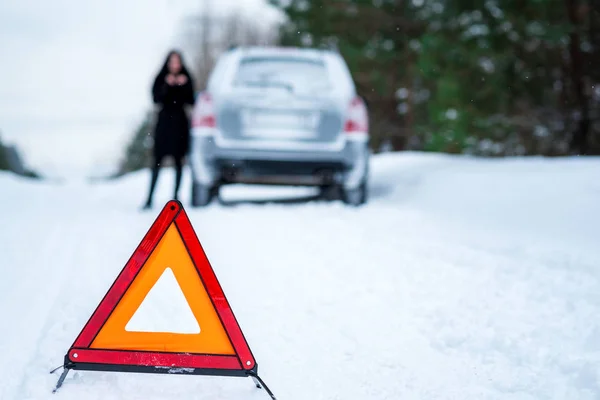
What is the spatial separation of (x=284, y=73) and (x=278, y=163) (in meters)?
1.05

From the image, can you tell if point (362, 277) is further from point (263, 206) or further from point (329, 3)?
point (329, 3)

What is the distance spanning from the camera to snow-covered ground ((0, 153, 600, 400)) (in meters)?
3.34

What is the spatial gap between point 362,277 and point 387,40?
63.1 ft

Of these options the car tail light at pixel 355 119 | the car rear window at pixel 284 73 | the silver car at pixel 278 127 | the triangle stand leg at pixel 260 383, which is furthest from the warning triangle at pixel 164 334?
the car tail light at pixel 355 119

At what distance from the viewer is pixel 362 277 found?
17.5ft

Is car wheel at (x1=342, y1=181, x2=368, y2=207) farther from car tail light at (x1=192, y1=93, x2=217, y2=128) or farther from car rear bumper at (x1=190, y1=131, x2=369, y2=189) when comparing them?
car tail light at (x1=192, y1=93, x2=217, y2=128)

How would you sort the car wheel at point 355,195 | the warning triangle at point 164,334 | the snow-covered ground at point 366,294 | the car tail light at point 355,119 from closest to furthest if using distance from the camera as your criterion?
1. the warning triangle at point 164,334
2. the snow-covered ground at point 366,294
3. the car tail light at point 355,119
4. the car wheel at point 355,195

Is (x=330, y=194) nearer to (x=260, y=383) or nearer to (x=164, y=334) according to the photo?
(x=260, y=383)

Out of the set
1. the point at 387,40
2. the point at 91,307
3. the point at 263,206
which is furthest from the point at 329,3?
the point at 91,307

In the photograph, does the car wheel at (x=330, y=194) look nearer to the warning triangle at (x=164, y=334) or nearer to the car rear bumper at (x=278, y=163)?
the car rear bumper at (x=278, y=163)

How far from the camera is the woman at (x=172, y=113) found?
9.12 meters

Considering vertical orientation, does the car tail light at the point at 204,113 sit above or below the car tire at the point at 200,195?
above

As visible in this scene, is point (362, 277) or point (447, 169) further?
point (447, 169)

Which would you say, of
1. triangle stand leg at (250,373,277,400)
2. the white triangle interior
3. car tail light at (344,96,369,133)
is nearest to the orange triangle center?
triangle stand leg at (250,373,277,400)
